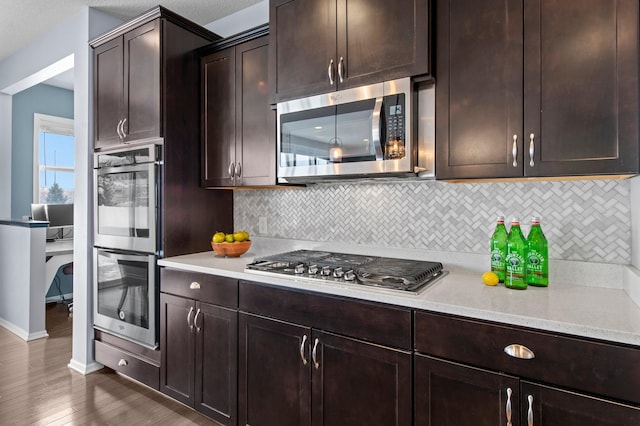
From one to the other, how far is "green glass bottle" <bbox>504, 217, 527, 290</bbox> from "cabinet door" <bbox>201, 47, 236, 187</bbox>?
1.71 m

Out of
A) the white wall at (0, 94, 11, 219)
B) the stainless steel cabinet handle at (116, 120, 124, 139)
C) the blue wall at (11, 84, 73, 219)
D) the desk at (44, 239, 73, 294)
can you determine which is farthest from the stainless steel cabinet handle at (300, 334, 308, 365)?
the blue wall at (11, 84, 73, 219)

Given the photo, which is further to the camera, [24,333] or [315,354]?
[24,333]

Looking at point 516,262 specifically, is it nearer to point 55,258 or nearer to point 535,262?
point 535,262

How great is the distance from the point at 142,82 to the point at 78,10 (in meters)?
1.08

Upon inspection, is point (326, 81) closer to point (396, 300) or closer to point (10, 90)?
point (396, 300)

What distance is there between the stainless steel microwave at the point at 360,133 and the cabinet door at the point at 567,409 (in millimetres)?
986

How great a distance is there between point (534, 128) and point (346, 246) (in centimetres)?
123

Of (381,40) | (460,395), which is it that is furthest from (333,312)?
(381,40)

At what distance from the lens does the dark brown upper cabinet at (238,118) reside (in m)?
2.25

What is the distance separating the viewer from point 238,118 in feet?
7.79

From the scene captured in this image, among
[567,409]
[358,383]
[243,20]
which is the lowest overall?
[358,383]

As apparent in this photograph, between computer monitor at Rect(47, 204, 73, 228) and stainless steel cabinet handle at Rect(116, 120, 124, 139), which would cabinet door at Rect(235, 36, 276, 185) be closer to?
stainless steel cabinet handle at Rect(116, 120, 124, 139)

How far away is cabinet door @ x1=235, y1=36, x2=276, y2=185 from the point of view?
2238 millimetres

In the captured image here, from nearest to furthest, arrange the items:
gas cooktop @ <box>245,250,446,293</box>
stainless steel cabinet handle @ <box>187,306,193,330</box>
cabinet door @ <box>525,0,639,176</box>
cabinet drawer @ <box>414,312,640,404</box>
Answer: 1. cabinet drawer @ <box>414,312,640,404</box>
2. cabinet door @ <box>525,0,639,176</box>
3. gas cooktop @ <box>245,250,446,293</box>
4. stainless steel cabinet handle @ <box>187,306,193,330</box>
